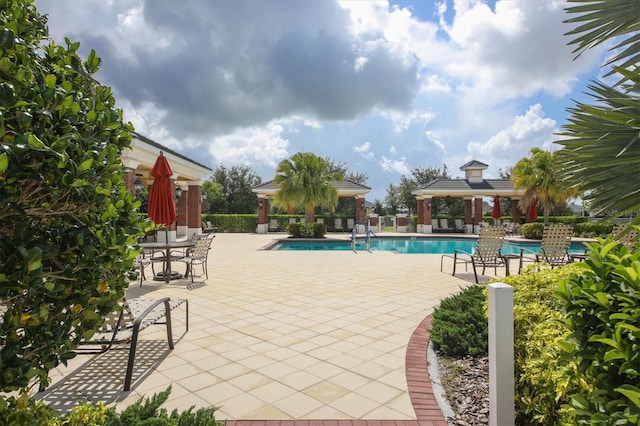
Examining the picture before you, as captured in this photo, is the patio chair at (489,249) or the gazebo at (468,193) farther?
the gazebo at (468,193)

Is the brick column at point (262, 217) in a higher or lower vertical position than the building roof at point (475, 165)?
lower

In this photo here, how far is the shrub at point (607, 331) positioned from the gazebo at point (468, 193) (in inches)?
1067

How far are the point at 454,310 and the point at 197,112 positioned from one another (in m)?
20.8

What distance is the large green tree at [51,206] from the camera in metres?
1.16

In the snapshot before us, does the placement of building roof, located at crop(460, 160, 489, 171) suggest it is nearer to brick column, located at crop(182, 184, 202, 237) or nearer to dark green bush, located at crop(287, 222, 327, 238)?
dark green bush, located at crop(287, 222, 327, 238)

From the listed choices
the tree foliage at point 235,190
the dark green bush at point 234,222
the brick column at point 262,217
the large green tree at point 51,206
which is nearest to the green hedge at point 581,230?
the brick column at point 262,217

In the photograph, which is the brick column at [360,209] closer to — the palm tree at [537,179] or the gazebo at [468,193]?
the gazebo at [468,193]

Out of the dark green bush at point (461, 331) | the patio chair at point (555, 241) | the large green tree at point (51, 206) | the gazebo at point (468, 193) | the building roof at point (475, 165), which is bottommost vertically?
the dark green bush at point (461, 331)

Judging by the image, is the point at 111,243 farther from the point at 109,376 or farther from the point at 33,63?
the point at 109,376

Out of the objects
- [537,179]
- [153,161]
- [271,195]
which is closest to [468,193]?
[537,179]

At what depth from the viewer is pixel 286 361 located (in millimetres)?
3854

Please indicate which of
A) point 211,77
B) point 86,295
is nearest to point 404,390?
point 86,295

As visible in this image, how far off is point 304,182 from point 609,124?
751 inches

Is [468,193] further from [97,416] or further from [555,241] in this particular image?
[97,416]
